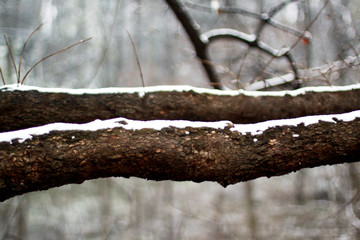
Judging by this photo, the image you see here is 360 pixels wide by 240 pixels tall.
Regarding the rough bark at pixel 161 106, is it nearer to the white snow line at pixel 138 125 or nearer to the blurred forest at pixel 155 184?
Result: the white snow line at pixel 138 125

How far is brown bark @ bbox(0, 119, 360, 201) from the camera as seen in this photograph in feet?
4.90

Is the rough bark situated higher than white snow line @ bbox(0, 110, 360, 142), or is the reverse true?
the rough bark

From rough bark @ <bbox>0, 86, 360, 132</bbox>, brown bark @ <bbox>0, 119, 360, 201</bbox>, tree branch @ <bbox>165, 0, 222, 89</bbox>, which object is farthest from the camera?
tree branch @ <bbox>165, 0, 222, 89</bbox>

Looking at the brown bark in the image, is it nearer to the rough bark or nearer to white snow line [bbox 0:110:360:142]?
white snow line [bbox 0:110:360:142]

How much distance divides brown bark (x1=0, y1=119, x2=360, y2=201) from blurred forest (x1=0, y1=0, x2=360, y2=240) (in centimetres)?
316

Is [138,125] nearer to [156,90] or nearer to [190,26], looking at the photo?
[156,90]

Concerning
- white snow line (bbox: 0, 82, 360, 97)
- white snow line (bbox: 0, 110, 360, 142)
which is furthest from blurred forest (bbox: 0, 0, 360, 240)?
white snow line (bbox: 0, 110, 360, 142)

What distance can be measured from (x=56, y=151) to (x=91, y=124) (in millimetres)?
243

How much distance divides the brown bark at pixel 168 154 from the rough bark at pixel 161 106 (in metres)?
0.29

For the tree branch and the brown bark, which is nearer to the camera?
the brown bark

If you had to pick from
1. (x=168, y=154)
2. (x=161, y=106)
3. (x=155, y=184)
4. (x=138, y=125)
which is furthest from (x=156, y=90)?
(x=155, y=184)

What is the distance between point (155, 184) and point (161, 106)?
15.5ft

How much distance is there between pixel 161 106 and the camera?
194 centimetres

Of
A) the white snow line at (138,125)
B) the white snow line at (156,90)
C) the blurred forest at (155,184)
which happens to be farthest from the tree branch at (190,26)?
the blurred forest at (155,184)
